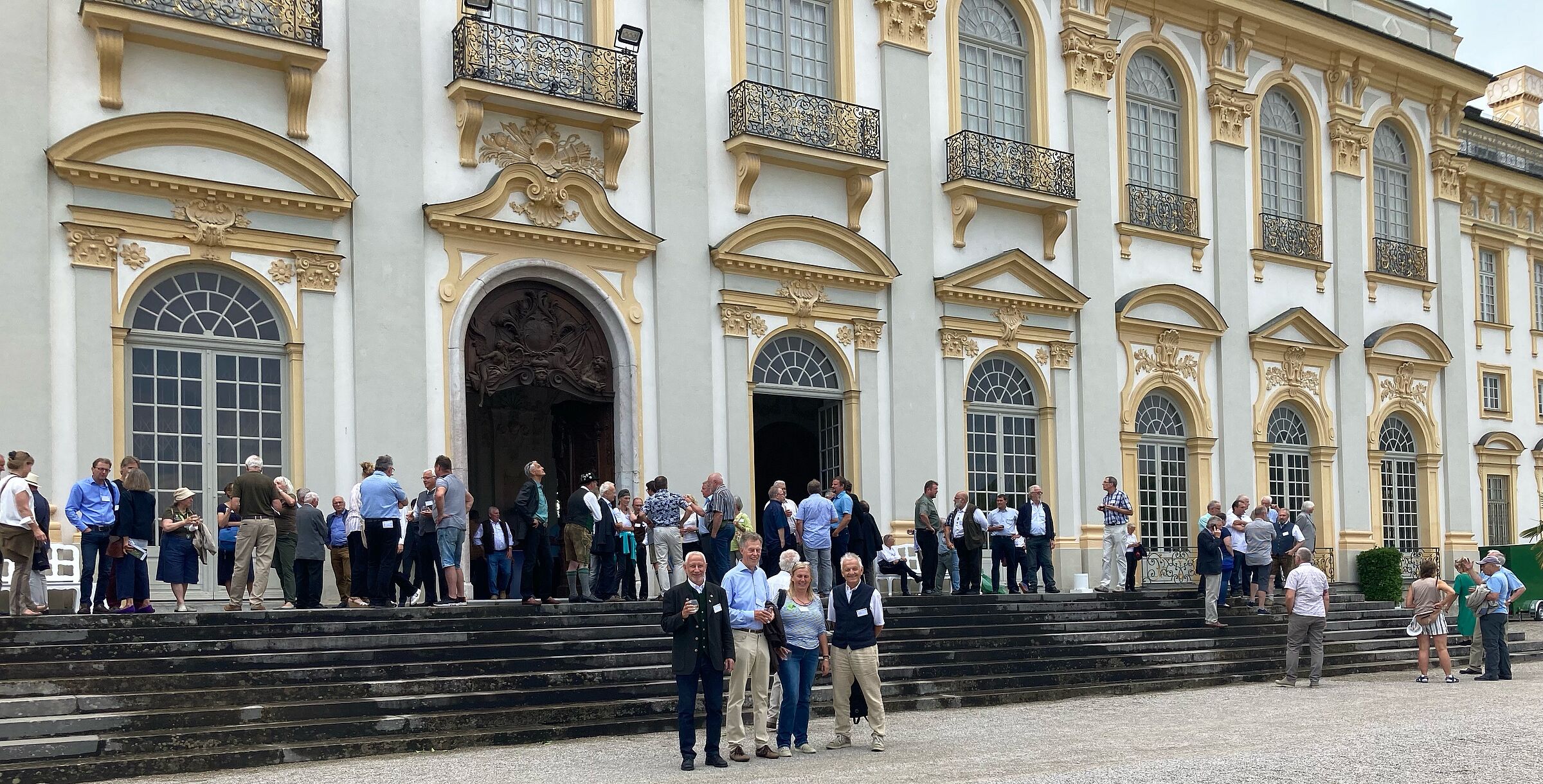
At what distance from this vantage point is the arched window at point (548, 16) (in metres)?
18.4

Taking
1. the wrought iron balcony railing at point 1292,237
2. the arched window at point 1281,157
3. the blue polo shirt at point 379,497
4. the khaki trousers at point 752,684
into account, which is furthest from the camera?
the arched window at point 1281,157

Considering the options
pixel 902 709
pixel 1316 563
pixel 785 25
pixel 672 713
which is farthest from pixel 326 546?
pixel 1316 563

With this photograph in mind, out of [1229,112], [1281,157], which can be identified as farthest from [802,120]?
[1281,157]

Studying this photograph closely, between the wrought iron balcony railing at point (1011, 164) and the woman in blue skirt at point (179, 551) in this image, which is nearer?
the woman in blue skirt at point (179, 551)

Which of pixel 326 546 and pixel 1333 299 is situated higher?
pixel 1333 299

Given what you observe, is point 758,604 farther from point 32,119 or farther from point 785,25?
point 785,25

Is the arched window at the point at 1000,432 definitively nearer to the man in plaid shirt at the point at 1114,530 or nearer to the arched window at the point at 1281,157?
the man in plaid shirt at the point at 1114,530

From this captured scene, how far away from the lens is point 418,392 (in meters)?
17.2

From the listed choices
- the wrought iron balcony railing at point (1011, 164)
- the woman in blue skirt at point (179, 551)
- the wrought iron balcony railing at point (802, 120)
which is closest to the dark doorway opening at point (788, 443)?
the wrought iron balcony railing at point (802, 120)

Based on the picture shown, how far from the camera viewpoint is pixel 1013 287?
22.4 metres

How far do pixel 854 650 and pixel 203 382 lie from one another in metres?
8.30

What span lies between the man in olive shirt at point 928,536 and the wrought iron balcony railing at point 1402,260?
41.3 feet

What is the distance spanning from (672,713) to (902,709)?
2.45 m

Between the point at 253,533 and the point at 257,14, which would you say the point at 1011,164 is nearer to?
the point at 257,14
